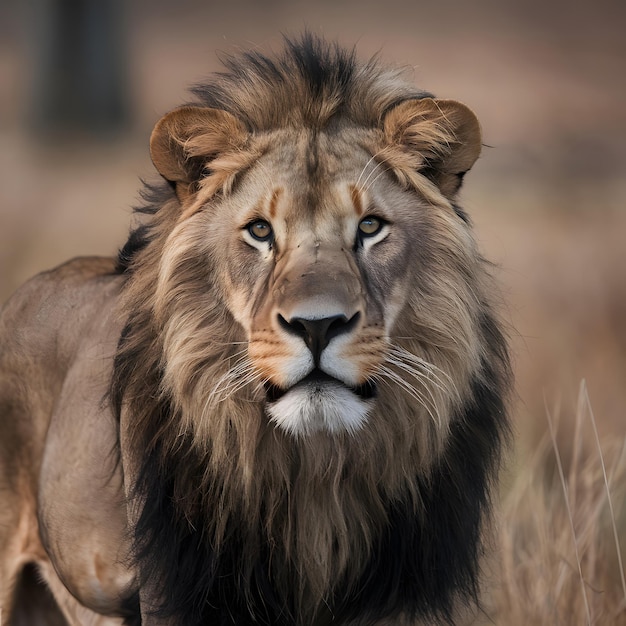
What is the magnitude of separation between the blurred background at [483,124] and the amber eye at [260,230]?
88 cm

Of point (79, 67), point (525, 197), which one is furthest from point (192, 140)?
point (79, 67)

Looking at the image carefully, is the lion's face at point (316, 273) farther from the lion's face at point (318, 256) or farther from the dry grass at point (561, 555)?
the dry grass at point (561, 555)

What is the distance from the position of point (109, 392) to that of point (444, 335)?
1.17 metres

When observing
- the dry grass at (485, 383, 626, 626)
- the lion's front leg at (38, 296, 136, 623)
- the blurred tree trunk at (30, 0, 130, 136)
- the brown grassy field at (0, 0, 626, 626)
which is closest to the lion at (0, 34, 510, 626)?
the lion's front leg at (38, 296, 136, 623)

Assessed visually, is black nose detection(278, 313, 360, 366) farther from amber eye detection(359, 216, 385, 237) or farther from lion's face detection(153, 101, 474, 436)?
amber eye detection(359, 216, 385, 237)

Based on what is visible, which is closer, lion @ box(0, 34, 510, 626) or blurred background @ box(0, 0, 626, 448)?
lion @ box(0, 34, 510, 626)

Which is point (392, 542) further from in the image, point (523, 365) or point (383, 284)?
point (523, 365)

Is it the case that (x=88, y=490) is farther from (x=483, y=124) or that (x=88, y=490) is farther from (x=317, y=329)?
(x=483, y=124)

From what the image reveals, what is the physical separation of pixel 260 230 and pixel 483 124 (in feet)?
42.5

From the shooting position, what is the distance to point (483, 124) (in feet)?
53.2

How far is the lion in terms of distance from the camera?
12.0 ft

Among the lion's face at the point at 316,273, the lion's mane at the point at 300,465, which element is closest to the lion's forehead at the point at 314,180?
the lion's face at the point at 316,273

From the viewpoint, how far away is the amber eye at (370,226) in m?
3.63

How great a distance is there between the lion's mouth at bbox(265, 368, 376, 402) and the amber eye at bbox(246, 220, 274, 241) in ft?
1.51
